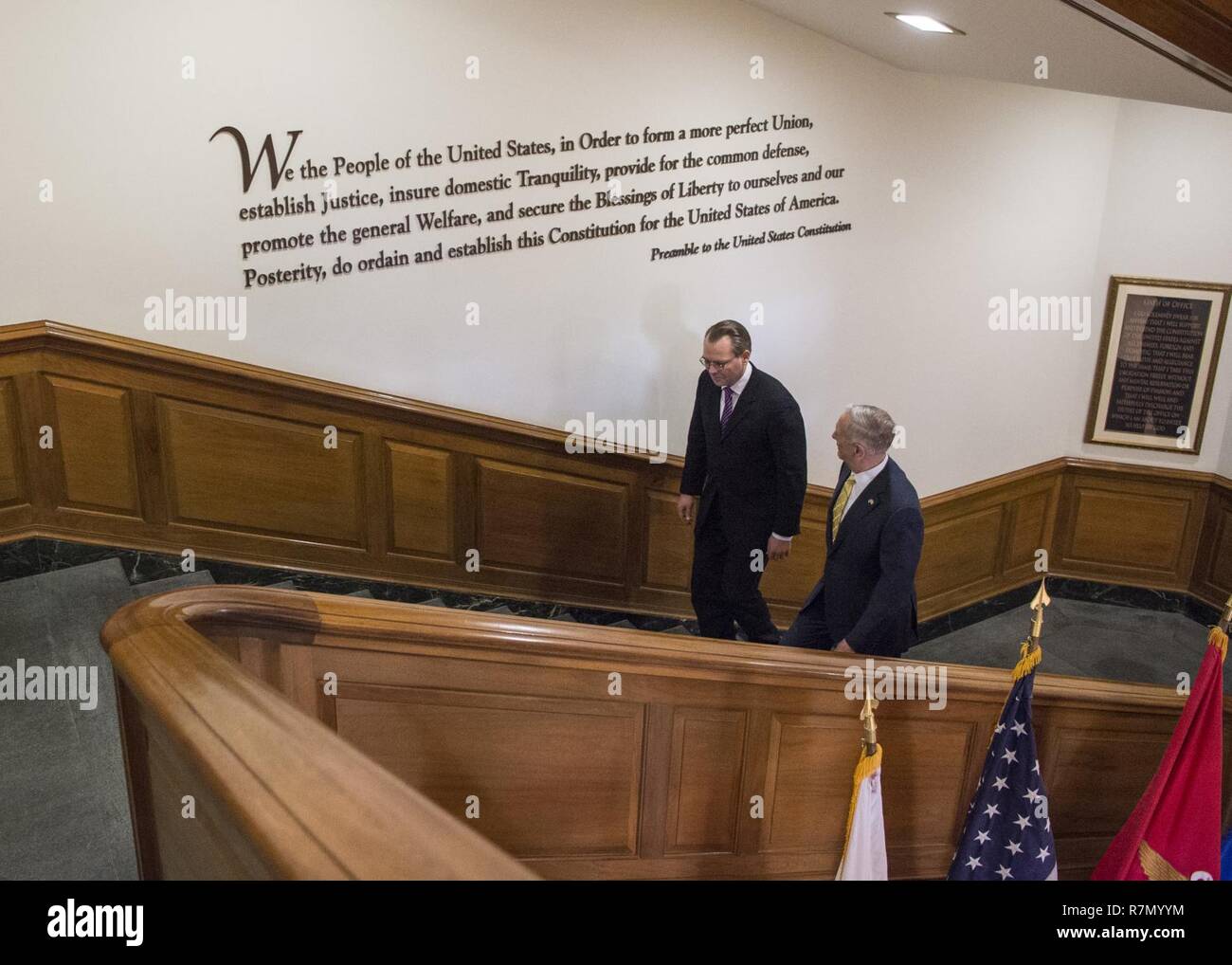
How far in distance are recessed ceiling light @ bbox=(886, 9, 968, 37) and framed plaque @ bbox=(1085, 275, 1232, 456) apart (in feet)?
9.46

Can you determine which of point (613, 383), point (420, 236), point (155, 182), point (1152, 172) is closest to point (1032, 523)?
point (1152, 172)

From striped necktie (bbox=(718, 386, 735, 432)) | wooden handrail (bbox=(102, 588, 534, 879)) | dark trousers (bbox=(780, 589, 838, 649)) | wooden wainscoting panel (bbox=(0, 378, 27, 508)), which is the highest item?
wooden handrail (bbox=(102, 588, 534, 879))

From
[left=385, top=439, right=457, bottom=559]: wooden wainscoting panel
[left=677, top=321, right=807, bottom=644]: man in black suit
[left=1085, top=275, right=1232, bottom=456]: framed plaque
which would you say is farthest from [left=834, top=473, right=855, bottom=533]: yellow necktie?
[left=1085, top=275, right=1232, bottom=456]: framed plaque

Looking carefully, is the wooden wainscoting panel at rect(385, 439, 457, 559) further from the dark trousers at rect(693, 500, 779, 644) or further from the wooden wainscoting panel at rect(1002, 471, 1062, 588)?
the wooden wainscoting panel at rect(1002, 471, 1062, 588)

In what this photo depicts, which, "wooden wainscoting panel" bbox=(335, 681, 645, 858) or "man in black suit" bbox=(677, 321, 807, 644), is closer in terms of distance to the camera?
"wooden wainscoting panel" bbox=(335, 681, 645, 858)

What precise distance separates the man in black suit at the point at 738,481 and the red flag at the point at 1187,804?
1.80 m

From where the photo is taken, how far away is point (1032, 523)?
679cm

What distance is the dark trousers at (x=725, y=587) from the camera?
15.8 ft

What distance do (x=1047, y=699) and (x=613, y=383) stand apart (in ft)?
8.63

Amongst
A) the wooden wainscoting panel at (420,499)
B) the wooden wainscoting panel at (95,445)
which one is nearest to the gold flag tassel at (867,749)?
the wooden wainscoting panel at (420,499)

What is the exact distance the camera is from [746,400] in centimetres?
461

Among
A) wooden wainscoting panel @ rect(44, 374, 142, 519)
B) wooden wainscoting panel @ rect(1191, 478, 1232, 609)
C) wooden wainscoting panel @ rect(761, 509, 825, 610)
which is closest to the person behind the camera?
wooden wainscoting panel @ rect(44, 374, 142, 519)

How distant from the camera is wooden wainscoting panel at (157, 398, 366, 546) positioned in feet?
15.2

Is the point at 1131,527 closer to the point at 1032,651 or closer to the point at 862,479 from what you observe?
the point at 862,479
